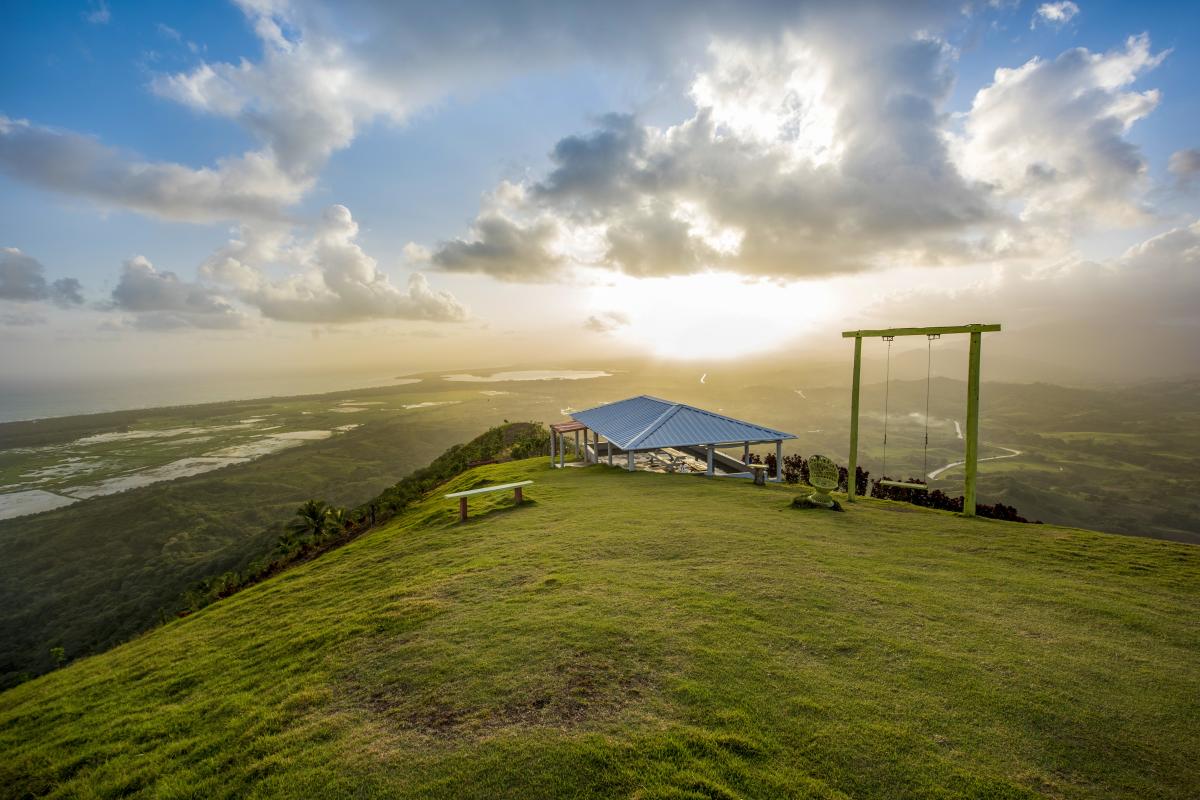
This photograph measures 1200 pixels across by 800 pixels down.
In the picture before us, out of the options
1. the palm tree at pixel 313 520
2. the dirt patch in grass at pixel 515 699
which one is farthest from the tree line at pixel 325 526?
the dirt patch in grass at pixel 515 699

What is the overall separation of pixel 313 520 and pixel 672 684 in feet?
79.5

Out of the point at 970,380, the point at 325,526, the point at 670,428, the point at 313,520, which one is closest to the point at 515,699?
the point at 970,380

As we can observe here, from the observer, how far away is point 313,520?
2389 cm

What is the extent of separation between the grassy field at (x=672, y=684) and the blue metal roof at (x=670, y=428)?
11119mm

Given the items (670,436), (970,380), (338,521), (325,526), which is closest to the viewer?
(970,380)

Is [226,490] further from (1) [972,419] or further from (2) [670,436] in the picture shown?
(1) [972,419]

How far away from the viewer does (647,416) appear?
2653cm

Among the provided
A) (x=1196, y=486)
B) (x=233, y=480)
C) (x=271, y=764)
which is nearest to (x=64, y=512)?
(x=233, y=480)

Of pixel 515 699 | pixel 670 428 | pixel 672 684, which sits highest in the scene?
pixel 670 428

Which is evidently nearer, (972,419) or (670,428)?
(972,419)

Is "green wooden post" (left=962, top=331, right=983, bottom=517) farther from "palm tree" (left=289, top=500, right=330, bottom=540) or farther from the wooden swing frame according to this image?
"palm tree" (left=289, top=500, right=330, bottom=540)

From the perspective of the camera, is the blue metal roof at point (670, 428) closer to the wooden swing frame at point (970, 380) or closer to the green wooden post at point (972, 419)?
the wooden swing frame at point (970, 380)

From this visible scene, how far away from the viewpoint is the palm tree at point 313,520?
23.6m

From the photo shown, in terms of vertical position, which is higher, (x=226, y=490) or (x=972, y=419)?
(x=972, y=419)
